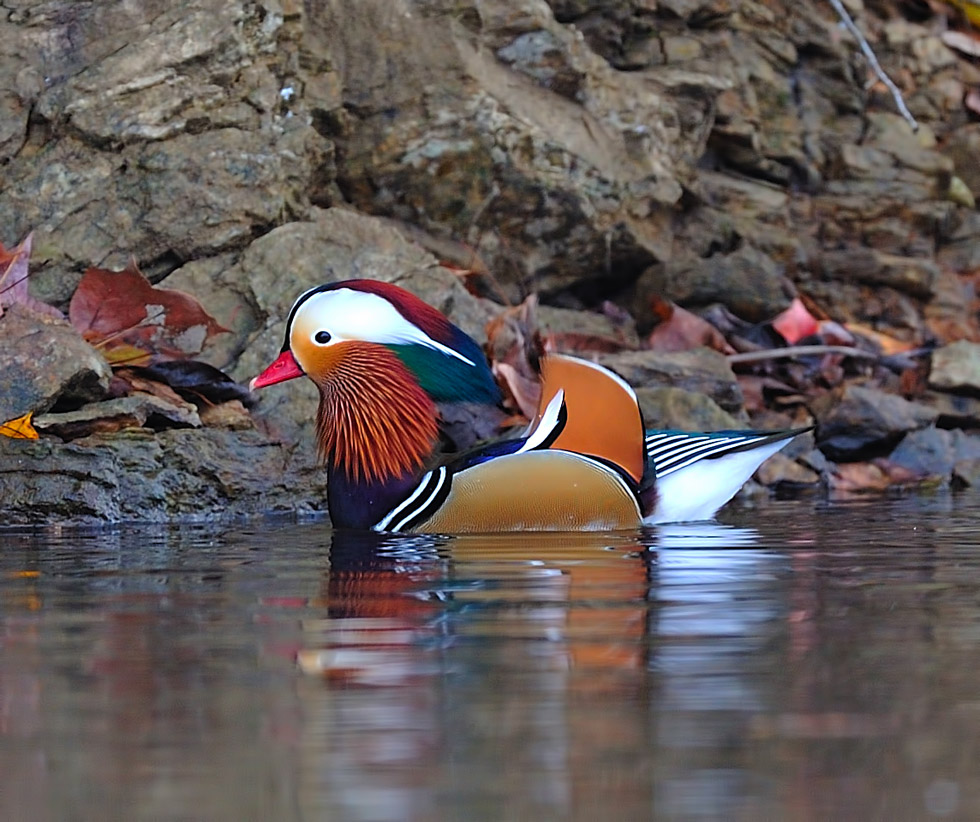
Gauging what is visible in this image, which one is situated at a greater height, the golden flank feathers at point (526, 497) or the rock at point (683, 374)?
Answer: the golden flank feathers at point (526, 497)

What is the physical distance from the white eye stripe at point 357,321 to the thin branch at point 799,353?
281 cm

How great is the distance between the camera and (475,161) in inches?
295

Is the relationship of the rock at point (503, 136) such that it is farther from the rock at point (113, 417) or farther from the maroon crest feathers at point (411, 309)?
the maroon crest feathers at point (411, 309)

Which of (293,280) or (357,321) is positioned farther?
(293,280)

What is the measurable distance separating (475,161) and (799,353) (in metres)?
1.97

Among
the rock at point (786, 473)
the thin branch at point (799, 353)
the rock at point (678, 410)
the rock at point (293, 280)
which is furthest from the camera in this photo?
the thin branch at point (799, 353)

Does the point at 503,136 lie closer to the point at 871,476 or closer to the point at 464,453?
the point at 871,476

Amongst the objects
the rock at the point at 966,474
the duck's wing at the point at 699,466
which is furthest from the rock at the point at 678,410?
the rock at the point at 966,474

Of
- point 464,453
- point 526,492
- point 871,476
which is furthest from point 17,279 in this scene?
point 871,476

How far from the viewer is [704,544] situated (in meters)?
4.05

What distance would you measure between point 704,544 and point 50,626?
1892 millimetres

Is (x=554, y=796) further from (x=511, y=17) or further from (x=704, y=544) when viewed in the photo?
(x=511, y=17)

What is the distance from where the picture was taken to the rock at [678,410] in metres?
6.34

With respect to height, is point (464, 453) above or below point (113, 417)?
above
